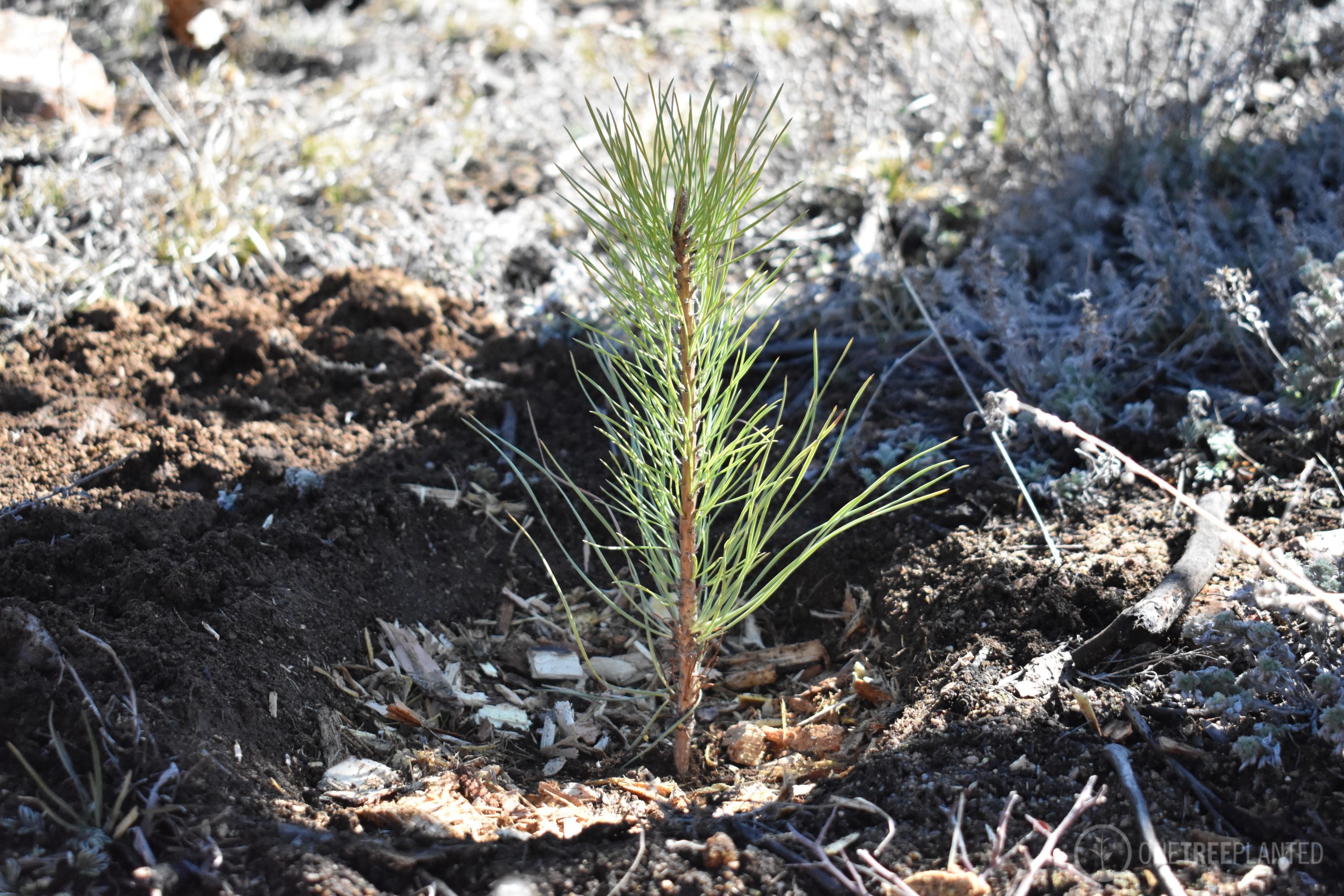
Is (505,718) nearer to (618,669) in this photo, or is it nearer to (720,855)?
(618,669)

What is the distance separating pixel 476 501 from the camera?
2676mm

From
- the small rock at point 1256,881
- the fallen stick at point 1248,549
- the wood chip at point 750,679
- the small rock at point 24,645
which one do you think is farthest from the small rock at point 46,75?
the small rock at point 1256,881

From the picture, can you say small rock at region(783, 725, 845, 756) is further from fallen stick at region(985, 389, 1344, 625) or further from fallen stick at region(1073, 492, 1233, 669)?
fallen stick at region(985, 389, 1344, 625)

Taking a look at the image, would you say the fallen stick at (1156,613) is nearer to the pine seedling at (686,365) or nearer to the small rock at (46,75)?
the pine seedling at (686,365)

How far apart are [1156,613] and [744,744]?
2.92 feet

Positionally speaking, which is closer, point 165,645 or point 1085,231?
point 165,645

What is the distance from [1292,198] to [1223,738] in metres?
2.74

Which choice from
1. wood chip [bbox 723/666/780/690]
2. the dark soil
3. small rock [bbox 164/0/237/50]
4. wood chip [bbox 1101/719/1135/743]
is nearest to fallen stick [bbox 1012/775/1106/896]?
the dark soil

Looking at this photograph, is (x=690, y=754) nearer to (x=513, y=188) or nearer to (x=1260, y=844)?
(x=1260, y=844)

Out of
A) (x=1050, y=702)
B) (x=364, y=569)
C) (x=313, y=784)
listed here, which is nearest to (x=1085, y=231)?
(x=1050, y=702)

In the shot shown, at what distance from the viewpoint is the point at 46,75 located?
4.23 metres

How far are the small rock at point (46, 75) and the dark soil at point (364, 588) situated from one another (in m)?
1.63

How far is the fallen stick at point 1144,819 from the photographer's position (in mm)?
1435

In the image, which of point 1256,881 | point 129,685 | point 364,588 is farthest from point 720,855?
point 364,588
